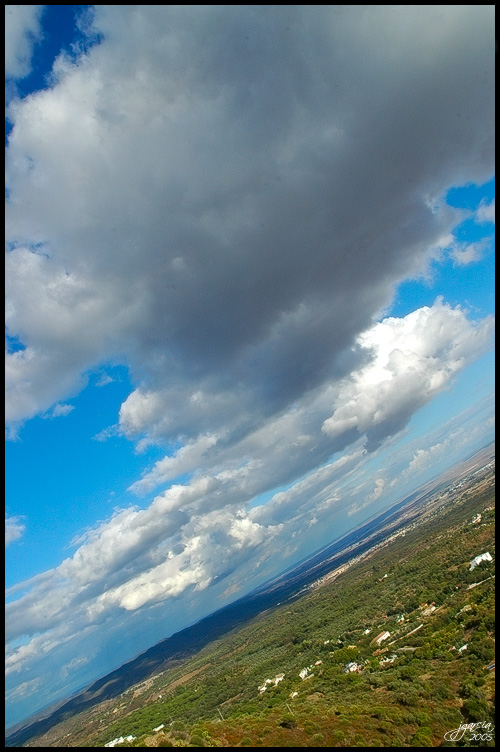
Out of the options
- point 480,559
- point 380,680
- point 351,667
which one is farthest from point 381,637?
point 480,559

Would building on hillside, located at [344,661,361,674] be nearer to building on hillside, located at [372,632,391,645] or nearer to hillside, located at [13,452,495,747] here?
hillside, located at [13,452,495,747]

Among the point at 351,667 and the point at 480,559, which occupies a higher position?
the point at 351,667

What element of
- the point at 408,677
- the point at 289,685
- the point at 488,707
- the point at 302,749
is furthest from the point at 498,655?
the point at 289,685

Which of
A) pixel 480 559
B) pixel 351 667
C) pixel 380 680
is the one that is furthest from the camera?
pixel 480 559

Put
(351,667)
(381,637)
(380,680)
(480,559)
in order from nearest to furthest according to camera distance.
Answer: (380,680)
(351,667)
(381,637)
(480,559)

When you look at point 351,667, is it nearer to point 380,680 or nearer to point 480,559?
point 380,680

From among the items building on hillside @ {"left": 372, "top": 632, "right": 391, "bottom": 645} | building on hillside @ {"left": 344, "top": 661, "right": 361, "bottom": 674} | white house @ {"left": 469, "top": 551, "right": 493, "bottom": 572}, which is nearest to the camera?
building on hillside @ {"left": 344, "top": 661, "right": 361, "bottom": 674}

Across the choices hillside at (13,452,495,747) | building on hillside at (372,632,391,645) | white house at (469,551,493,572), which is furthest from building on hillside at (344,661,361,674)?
white house at (469,551,493,572)

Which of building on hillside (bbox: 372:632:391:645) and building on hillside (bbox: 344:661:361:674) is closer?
building on hillside (bbox: 344:661:361:674)

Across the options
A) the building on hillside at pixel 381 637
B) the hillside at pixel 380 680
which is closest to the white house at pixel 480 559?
the hillside at pixel 380 680

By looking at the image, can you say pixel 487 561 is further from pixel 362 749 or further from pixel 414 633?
pixel 362 749

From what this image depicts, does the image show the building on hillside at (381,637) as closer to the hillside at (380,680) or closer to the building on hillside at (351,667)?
the hillside at (380,680)
